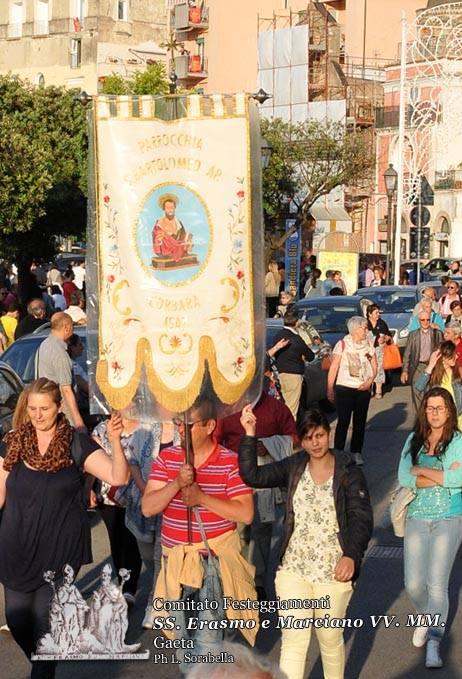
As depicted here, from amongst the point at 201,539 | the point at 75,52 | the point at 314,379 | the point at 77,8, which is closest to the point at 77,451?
the point at 201,539

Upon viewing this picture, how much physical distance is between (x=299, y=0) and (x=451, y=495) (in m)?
65.7

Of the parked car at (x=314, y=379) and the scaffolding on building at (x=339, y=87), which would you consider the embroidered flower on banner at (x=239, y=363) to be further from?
the scaffolding on building at (x=339, y=87)

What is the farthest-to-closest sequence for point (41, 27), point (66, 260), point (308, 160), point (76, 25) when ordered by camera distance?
point (41, 27)
point (76, 25)
point (308, 160)
point (66, 260)

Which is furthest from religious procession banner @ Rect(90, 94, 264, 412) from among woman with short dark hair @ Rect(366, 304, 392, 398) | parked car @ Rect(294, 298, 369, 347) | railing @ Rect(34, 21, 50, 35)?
railing @ Rect(34, 21, 50, 35)

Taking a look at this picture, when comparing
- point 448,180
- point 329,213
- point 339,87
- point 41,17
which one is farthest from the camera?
point 41,17

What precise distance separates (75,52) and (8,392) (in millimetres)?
67500

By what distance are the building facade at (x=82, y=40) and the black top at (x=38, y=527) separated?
69164mm

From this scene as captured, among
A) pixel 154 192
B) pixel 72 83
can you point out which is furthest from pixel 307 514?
pixel 72 83

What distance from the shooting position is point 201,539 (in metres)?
7.01

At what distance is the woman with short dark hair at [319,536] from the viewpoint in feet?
23.0

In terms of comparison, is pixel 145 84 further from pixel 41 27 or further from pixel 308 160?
pixel 41 27

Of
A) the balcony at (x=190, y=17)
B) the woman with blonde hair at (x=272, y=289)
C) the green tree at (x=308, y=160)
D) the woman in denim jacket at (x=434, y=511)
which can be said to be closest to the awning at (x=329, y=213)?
the green tree at (x=308, y=160)

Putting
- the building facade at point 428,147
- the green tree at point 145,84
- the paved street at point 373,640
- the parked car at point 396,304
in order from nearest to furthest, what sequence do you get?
1. the paved street at point 373,640
2. the parked car at point 396,304
3. the green tree at point 145,84
4. the building facade at point 428,147

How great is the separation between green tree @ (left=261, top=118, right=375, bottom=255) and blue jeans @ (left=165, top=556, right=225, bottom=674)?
49657 mm
